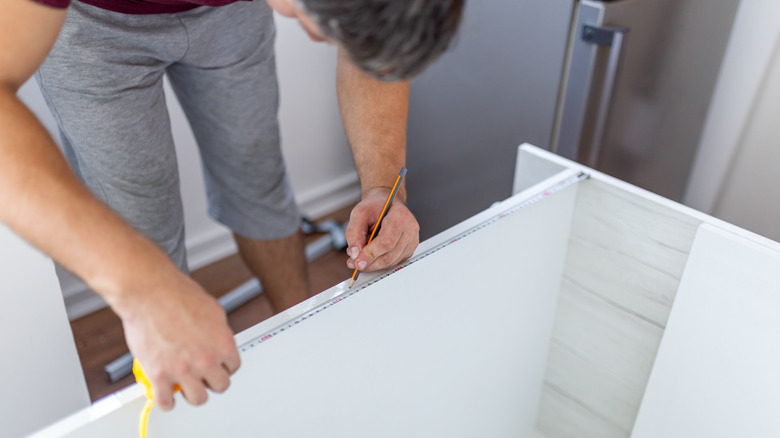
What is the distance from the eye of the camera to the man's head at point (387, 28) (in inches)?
18.0

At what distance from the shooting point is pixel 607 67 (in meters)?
1.13

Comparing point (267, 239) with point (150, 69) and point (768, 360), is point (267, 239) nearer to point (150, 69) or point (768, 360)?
point (150, 69)

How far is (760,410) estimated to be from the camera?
767 millimetres

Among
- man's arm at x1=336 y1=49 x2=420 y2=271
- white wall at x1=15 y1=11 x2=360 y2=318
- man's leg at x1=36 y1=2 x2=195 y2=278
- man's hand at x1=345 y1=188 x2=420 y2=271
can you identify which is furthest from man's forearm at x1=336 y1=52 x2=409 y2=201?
white wall at x1=15 y1=11 x2=360 y2=318

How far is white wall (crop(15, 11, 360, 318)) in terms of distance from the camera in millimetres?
1536

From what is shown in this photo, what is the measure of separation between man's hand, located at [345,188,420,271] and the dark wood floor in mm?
807

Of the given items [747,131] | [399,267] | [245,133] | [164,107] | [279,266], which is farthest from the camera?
[747,131]

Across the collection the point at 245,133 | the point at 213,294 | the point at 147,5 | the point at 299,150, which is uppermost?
the point at 147,5

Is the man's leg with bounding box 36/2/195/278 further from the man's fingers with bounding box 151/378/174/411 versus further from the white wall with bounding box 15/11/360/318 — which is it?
the white wall with bounding box 15/11/360/318

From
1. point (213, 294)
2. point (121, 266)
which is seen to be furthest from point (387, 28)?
point (213, 294)

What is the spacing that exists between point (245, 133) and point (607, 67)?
643 mm

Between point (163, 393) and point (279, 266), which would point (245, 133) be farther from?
point (163, 393)

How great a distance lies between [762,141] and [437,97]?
72cm

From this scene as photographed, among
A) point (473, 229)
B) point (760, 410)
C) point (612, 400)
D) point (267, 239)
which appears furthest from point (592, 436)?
point (267, 239)
